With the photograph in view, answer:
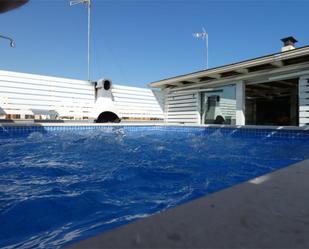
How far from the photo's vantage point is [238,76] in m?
7.46

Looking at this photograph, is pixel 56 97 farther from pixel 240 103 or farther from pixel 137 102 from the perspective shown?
pixel 240 103

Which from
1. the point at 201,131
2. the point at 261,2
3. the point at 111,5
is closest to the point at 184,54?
the point at 111,5

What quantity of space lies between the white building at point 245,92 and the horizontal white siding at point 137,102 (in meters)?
0.44

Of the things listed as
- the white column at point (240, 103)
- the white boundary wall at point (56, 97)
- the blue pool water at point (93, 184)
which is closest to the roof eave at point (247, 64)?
the white column at point (240, 103)

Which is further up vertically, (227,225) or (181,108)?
(181,108)

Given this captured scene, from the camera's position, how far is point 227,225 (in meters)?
0.73

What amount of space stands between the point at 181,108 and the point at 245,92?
282 centimetres

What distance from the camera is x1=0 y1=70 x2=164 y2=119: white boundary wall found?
23.7 ft

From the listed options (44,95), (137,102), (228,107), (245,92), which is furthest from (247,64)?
(44,95)

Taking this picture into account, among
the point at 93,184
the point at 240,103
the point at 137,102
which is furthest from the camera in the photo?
the point at 137,102

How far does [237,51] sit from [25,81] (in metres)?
10.3

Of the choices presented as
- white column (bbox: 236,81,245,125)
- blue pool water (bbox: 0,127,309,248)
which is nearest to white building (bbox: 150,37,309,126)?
white column (bbox: 236,81,245,125)

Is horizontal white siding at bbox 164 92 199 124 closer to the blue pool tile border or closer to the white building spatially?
the white building

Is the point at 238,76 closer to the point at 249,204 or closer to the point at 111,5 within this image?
the point at 111,5
